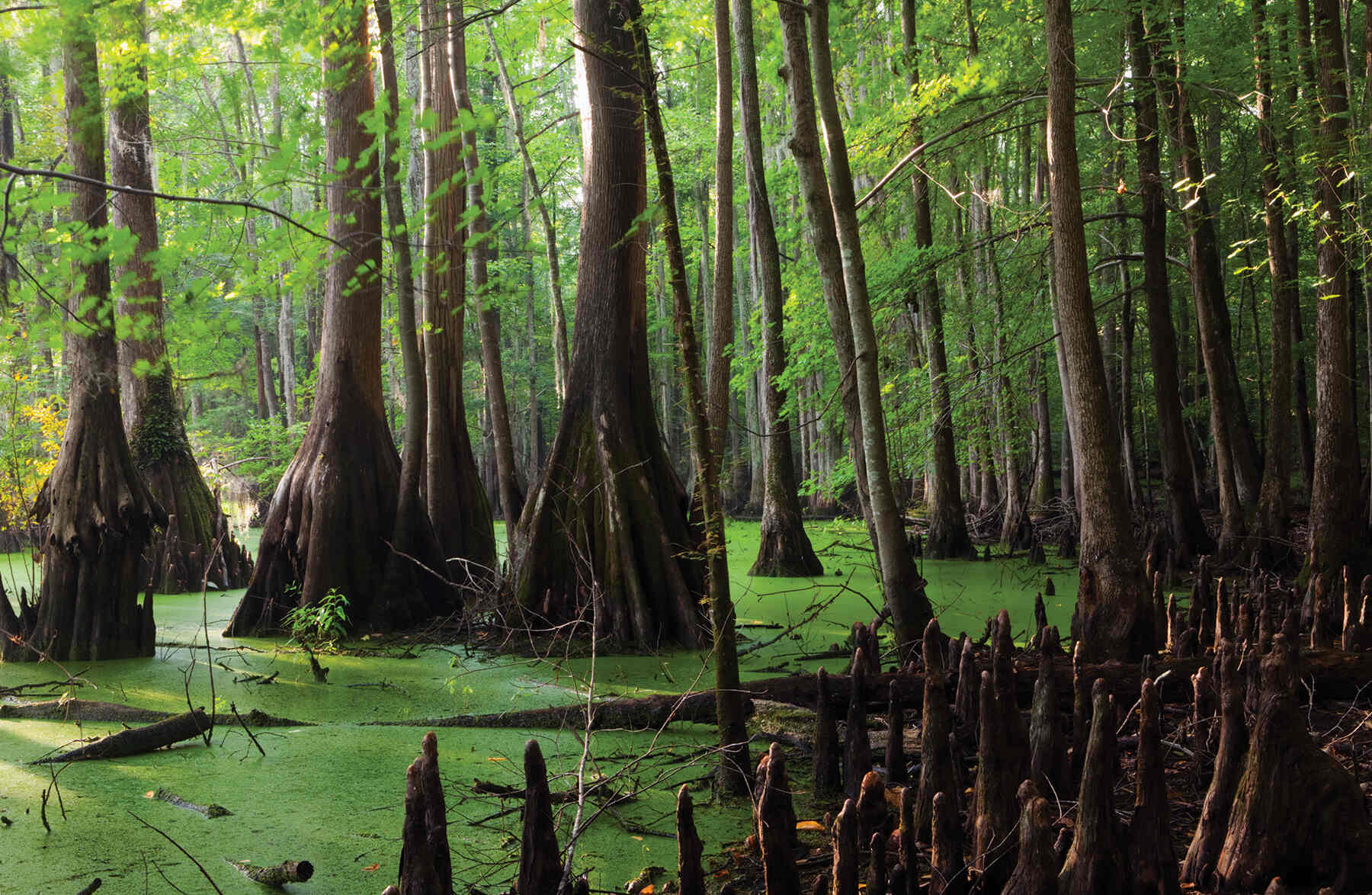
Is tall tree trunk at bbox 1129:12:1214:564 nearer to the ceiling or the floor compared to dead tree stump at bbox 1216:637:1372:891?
nearer to the ceiling

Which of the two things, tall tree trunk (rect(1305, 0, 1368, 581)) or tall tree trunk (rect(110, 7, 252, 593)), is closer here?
tall tree trunk (rect(1305, 0, 1368, 581))

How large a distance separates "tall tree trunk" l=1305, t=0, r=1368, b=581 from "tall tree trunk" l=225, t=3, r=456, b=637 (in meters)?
6.77

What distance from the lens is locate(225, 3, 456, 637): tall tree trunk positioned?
25.8ft

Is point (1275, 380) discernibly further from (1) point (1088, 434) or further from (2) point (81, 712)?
(2) point (81, 712)

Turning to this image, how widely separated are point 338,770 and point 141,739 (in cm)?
99

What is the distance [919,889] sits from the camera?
2709 millimetres

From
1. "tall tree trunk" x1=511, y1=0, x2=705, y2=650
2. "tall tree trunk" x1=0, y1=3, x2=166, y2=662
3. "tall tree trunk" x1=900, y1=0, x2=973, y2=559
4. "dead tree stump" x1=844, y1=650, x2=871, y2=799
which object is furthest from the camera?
"tall tree trunk" x1=900, y1=0, x2=973, y2=559

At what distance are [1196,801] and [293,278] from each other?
11.8ft

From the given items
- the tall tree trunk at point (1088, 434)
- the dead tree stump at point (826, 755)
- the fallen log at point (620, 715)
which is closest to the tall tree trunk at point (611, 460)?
the fallen log at point (620, 715)

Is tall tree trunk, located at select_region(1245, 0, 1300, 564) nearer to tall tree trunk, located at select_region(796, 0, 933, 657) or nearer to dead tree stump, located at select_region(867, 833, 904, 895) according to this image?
tall tree trunk, located at select_region(796, 0, 933, 657)

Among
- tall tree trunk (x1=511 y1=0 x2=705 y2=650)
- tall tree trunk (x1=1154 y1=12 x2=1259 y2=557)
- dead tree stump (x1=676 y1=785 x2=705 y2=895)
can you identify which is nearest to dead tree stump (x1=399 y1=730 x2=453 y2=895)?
dead tree stump (x1=676 y1=785 x2=705 y2=895)

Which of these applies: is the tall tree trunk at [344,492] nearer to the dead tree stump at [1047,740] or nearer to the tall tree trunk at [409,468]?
the tall tree trunk at [409,468]

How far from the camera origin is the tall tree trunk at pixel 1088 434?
17.9 feet

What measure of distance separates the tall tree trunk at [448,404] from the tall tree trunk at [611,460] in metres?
1.37
